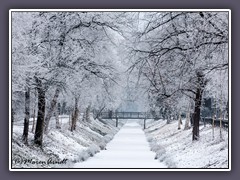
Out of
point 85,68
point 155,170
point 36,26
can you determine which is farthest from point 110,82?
point 155,170

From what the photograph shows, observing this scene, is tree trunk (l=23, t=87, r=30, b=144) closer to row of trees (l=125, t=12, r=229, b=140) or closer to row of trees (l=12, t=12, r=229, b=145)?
row of trees (l=12, t=12, r=229, b=145)

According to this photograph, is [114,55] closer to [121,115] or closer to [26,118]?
[26,118]

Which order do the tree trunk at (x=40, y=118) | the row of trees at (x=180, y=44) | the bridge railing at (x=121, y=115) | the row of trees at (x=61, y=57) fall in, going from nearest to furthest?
the row of trees at (x=180, y=44) < the row of trees at (x=61, y=57) < the tree trunk at (x=40, y=118) < the bridge railing at (x=121, y=115)

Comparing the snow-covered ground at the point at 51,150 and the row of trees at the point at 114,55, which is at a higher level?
the row of trees at the point at 114,55

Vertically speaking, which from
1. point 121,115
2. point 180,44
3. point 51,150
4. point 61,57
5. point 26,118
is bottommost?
point 51,150

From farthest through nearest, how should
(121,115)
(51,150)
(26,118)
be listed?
(121,115) < (26,118) < (51,150)

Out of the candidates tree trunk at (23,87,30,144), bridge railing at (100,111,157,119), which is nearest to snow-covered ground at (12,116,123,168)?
tree trunk at (23,87,30,144)

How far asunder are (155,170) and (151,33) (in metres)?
2.98

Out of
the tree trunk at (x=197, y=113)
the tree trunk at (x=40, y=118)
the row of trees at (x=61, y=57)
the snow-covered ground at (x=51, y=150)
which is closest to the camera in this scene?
the snow-covered ground at (x=51, y=150)

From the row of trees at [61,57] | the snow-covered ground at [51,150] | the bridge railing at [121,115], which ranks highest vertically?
the row of trees at [61,57]

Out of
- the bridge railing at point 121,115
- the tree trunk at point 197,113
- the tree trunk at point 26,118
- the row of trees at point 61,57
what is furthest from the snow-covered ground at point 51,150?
the bridge railing at point 121,115

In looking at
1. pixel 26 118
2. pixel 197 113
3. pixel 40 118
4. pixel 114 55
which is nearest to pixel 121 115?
pixel 197 113

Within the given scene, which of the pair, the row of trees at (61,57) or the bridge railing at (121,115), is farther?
the bridge railing at (121,115)

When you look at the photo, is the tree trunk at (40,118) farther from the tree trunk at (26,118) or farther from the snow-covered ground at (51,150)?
the tree trunk at (26,118)
